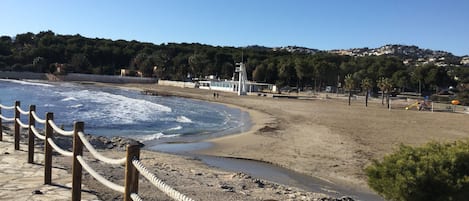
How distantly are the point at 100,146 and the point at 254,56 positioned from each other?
123m

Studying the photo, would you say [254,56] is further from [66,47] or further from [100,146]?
[100,146]

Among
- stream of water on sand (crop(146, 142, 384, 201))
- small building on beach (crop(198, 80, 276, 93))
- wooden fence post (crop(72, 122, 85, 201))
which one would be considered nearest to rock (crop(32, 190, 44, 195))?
wooden fence post (crop(72, 122, 85, 201))

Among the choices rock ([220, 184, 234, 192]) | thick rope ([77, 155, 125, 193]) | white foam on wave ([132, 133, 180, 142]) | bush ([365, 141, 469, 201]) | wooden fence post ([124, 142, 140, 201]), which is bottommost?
white foam on wave ([132, 133, 180, 142])

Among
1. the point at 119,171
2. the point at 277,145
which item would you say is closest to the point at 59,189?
the point at 119,171

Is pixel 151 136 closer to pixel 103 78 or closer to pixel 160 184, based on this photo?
pixel 160 184

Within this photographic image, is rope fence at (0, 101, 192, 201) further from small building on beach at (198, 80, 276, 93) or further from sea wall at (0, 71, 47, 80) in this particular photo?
sea wall at (0, 71, 47, 80)

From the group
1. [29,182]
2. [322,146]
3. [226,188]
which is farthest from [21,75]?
[29,182]

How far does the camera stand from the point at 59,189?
7.93 meters

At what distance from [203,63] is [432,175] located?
132 metres

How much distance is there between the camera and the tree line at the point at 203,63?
10850 cm

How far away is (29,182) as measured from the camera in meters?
8.34

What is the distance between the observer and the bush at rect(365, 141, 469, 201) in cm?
827

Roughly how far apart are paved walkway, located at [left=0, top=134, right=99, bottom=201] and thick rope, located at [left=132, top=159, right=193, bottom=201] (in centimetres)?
314

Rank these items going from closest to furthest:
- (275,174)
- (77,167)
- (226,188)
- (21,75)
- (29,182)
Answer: (77,167) → (29,182) → (226,188) → (275,174) → (21,75)
